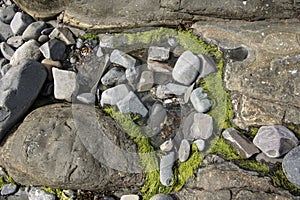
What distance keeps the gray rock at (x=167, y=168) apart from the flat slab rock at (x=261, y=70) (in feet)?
1.33

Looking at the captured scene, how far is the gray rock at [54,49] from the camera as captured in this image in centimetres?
271

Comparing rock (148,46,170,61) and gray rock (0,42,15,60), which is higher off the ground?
rock (148,46,170,61)

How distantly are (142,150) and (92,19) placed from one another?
89cm

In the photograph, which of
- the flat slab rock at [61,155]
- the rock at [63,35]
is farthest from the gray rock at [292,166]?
the rock at [63,35]

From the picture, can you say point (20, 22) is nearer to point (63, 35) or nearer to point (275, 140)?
point (63, 35)

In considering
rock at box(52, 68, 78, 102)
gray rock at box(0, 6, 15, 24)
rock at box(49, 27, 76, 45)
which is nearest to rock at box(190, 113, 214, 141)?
rock at box(52, 68, 78, 102)

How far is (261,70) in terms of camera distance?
94.7 inches

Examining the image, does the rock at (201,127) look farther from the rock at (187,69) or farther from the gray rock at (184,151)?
the rock at (187,69)

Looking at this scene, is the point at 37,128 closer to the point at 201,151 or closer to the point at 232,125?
the point at 201,151

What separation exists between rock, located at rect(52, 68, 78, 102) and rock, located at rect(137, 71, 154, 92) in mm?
386

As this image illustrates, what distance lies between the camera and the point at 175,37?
267 centimetres

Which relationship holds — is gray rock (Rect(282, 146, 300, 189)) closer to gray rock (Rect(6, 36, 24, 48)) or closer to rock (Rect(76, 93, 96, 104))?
rock (Rect(76, 93, 96, 104))

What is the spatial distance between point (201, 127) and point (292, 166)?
0.52 meters

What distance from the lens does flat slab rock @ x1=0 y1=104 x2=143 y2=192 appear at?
2.35 m
